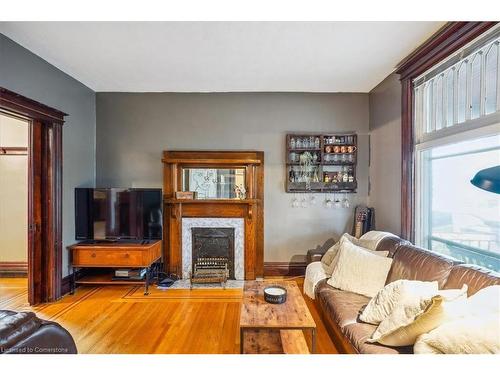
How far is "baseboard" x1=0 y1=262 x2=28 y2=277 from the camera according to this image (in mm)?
4160

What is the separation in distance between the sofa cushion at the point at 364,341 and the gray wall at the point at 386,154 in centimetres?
179

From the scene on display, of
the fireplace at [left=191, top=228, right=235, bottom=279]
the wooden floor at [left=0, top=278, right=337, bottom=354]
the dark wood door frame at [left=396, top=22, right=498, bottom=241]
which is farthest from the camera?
the fireplace at [left=191, top=228, right=235, bottom=279]

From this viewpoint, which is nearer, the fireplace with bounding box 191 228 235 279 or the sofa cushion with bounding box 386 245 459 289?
the sofa cushion with bounding box 386 245 459 289

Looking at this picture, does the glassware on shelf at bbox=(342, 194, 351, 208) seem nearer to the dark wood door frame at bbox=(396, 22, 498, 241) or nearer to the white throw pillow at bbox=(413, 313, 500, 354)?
the dark wood door frame at bbox=(396, 22, 498, 241)

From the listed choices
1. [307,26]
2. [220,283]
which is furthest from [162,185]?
[307,26]

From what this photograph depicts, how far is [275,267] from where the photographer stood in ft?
13.9

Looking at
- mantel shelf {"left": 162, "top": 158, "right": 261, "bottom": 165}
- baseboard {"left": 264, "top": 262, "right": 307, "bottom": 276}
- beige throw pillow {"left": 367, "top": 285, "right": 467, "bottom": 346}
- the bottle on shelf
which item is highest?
mantel shelf {"left": 162, "top": 158, "right": 261, "bottom": 165}

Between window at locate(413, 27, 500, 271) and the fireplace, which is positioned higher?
window at locate(413, 27, 500, 271)

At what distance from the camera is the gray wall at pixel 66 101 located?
9.09ft

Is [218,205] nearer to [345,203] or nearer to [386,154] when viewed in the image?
[345,203]

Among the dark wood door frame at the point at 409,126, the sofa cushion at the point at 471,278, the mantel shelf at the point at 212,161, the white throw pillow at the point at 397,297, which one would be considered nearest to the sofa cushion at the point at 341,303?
the white throw pillow at the point at 397,297

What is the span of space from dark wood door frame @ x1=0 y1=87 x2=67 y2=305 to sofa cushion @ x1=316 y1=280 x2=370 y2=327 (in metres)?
3.06

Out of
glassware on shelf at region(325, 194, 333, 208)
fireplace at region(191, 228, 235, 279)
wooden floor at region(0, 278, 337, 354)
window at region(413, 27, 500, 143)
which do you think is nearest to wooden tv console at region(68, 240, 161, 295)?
wooden floor at region(0, 278, 337, 354)
